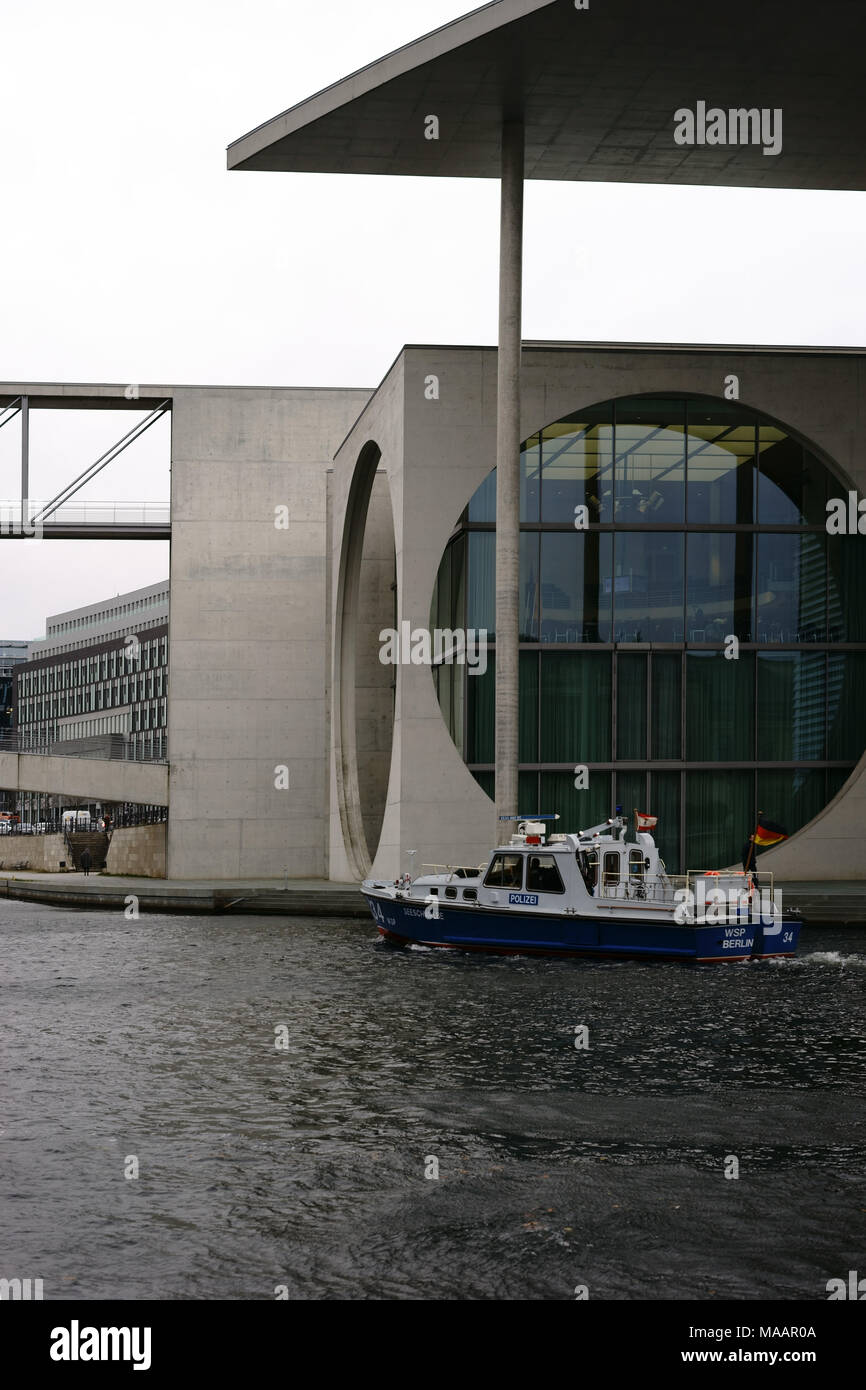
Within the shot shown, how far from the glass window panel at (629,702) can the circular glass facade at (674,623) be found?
0.18 feet

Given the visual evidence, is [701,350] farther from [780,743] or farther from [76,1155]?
[76,1155]

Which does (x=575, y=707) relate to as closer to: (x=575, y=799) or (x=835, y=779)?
(x=575, y=799)

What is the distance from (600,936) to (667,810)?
558 inches

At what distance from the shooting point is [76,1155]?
14891 mm

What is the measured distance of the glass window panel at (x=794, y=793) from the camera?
44875mm

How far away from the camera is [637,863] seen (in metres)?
32.1

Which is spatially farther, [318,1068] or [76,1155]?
[318,1068]

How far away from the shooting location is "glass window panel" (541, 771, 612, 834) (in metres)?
44.3

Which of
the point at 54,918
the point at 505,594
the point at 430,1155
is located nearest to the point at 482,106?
the point at 505,594

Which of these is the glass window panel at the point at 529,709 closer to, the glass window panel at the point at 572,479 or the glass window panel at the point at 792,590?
the glass window panel at the point at 572,479

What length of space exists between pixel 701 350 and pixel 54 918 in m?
24.0

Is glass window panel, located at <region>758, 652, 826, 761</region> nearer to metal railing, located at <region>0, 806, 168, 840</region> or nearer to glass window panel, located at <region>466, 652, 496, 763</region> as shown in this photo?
glass window panel, located at <region>466, 652, 496, 763</region>

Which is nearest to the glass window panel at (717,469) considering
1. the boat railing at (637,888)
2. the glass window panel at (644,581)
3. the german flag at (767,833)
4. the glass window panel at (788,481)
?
the glass window panel at (788,481)

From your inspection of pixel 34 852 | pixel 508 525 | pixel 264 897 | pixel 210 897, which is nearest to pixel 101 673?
pixel 34 852
